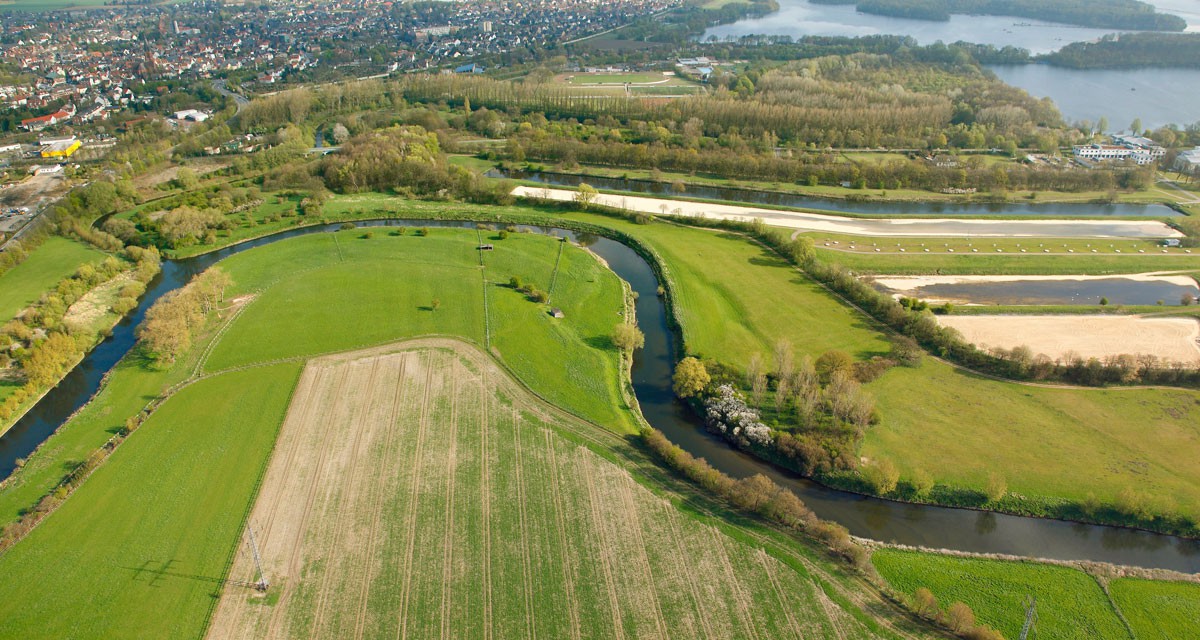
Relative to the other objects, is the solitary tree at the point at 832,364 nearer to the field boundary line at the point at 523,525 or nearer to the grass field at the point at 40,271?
the field boundary line at the point at 523,525

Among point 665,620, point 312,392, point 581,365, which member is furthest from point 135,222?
point 665,620

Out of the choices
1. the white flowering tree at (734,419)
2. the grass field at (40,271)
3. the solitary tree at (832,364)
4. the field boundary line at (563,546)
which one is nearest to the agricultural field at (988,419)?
Answer: the solitary tree at (832,364)

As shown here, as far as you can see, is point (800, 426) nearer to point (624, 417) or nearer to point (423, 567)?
point (624, 417)

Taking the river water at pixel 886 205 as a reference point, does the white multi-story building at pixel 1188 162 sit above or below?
above

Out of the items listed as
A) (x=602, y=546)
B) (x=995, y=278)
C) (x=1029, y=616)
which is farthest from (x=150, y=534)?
(x=995, y=278)

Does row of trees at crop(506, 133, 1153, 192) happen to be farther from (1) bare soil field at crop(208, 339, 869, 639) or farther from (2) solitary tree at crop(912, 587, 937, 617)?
(2) solitary tree at crop(912, 587, 937, 617)

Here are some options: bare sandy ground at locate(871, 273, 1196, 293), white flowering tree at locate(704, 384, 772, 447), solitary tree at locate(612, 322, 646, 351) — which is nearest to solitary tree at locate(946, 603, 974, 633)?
white flowering tree at locate(704, 384, 772, 447)
